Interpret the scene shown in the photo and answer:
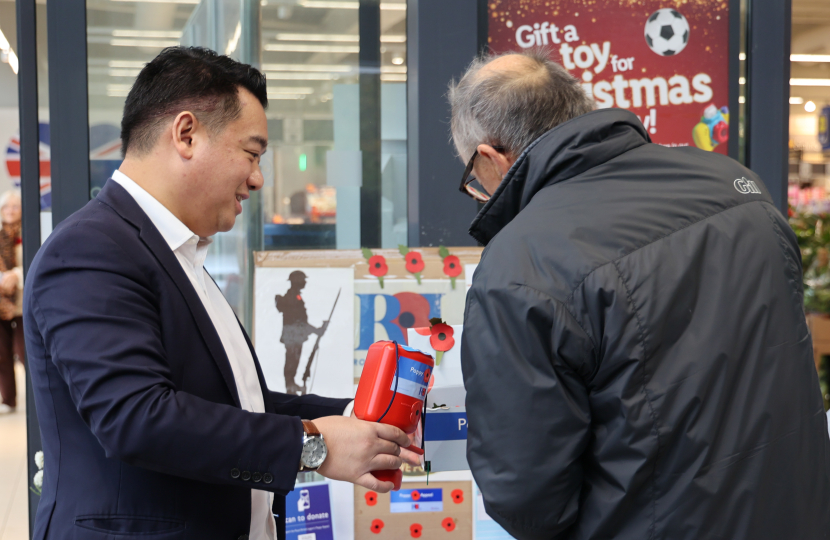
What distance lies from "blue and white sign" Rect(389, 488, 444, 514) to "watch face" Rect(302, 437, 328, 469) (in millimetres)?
940

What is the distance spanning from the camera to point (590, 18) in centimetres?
256

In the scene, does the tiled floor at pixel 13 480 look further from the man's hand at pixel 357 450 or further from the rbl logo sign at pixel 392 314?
the man's hand at pixel 357 450

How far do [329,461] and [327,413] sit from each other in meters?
0.38

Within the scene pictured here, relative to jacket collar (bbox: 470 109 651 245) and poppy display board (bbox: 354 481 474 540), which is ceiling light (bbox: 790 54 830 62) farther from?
jacket collar (bbox: 470 109 651 245)

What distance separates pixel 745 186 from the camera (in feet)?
3.73

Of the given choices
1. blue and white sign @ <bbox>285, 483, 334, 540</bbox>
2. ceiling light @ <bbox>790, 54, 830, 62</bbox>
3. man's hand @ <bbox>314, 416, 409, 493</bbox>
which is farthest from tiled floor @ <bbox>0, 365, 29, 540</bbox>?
ceiling light @ <bbox>790, 54, 830, 62</bbox>

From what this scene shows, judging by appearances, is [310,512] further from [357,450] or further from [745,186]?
[745,186]

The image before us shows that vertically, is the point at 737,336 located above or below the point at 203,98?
below

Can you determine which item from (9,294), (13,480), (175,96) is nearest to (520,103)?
(175,96)

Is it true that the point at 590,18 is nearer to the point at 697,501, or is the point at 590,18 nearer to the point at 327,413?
the point at 327,413

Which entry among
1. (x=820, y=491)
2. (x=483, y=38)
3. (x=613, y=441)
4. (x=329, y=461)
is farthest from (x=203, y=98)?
(x=483, y=38)

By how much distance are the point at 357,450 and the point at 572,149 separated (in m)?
0.64

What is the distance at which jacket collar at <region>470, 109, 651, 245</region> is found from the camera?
3.56 ft

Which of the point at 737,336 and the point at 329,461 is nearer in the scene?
the point at 737,336
